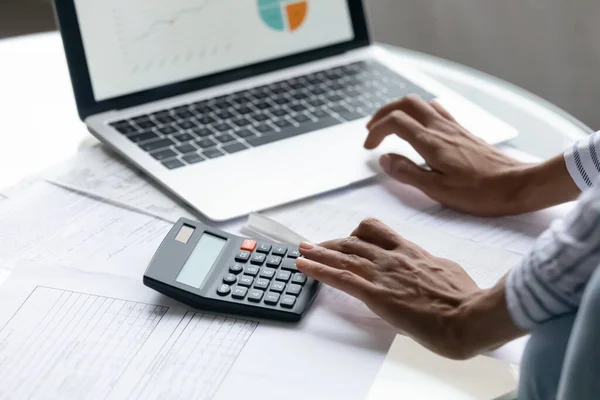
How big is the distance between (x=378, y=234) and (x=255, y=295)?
0.13 meters

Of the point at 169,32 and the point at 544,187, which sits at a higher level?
the point at 169,32

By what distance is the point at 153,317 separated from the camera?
635mm

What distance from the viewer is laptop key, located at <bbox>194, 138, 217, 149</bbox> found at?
87 cm

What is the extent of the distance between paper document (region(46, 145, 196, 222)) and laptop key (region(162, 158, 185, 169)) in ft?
0.09

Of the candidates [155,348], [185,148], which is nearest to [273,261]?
[155,348]

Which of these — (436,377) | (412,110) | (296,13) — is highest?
(296,13)

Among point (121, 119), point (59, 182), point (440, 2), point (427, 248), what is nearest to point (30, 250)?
point (59, 182)

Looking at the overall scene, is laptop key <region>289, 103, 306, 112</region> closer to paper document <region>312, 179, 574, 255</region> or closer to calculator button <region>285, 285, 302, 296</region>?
paper document <region>312, 179, 574, 255</region>

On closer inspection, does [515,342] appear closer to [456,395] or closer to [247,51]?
[456,395]

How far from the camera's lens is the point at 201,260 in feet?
2.23

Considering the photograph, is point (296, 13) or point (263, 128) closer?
point (263, 128)

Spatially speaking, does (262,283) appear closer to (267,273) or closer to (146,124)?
(267,273)

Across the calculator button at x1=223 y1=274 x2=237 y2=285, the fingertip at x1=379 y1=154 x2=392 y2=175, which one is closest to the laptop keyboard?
the fingertip at x1=379 y1=154 x2=392 y2=175

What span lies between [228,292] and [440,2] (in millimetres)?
935
